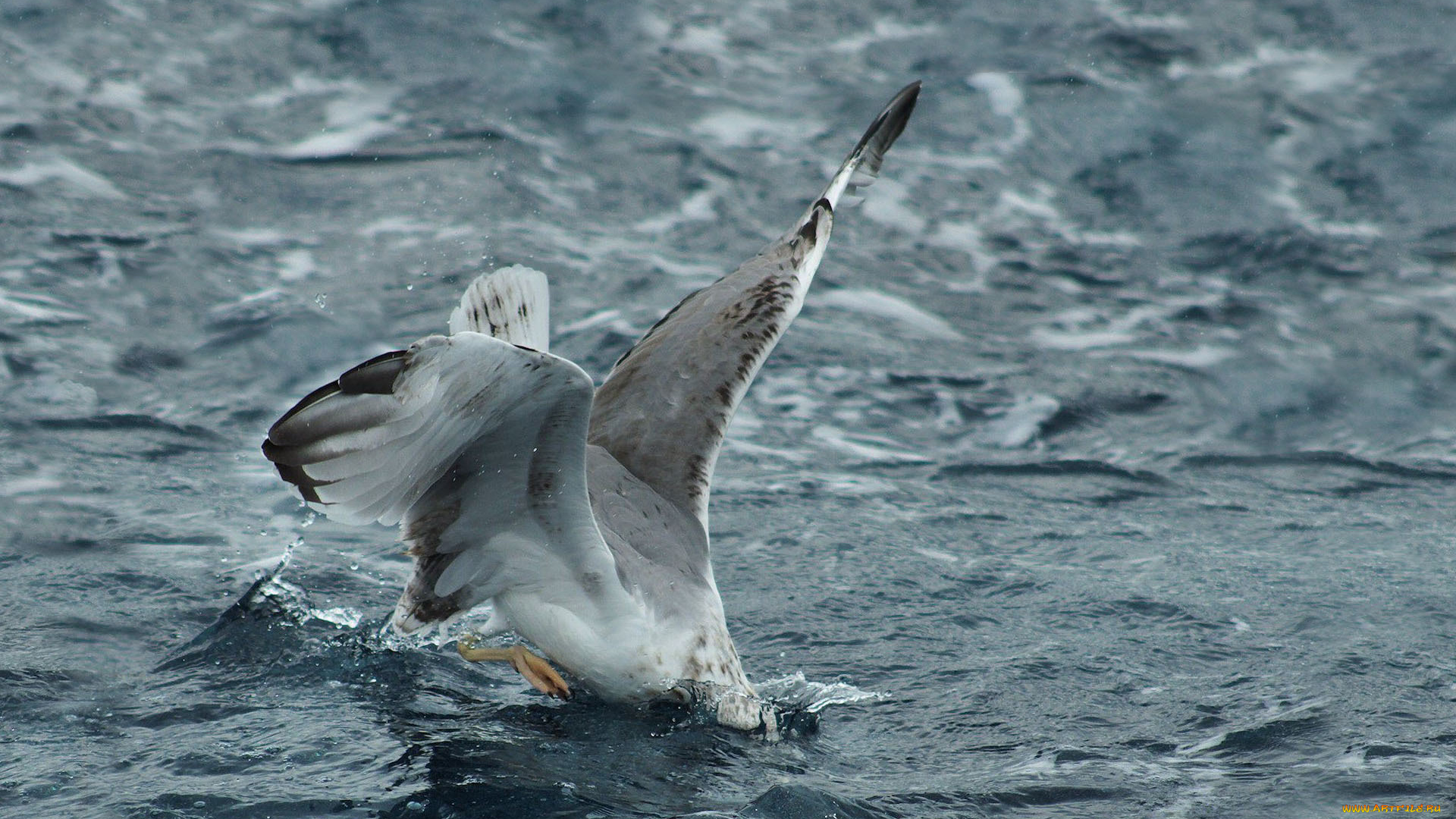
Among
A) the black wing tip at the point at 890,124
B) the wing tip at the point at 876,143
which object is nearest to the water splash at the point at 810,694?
the wing tip at the point at 876,143

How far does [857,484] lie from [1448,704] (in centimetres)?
293

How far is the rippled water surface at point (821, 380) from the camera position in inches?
180

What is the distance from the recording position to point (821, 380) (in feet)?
26.9

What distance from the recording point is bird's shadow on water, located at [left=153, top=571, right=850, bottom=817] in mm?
4156

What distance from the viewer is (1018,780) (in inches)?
174

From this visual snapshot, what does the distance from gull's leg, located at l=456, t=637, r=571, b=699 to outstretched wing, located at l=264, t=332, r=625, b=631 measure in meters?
0.34

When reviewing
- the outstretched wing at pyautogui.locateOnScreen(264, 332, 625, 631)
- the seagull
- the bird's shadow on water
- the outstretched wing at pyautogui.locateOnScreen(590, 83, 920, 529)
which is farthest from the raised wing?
the bird's shadow on water

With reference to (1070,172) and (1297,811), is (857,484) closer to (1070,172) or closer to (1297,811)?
(1297,811)

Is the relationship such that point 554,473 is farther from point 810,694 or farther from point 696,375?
point 696,375

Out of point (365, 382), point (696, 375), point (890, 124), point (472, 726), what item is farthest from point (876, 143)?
point (365, 382)

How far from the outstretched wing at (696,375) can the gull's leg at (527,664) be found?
2.77 feet

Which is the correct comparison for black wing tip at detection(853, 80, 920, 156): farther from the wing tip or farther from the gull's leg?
the gull's leg

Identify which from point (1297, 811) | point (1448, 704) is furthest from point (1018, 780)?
point (1448, 704)

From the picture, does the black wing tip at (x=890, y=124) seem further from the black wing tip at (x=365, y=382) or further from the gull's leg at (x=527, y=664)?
the black wing tip at (x=365, y=382)
